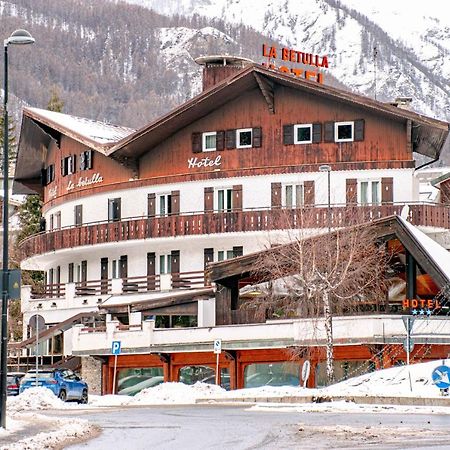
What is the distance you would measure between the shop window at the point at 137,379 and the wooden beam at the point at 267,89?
1446 cm

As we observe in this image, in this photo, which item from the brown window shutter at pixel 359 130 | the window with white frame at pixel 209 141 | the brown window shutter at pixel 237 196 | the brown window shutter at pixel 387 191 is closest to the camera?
the brown window shutter at pixel 387 191

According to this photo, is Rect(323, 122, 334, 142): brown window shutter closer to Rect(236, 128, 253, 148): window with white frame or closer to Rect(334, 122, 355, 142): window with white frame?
Rect(334, 122, 355, 142): window with white frame

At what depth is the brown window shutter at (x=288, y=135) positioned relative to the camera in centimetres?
6762

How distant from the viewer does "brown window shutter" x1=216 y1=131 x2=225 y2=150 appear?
227ft

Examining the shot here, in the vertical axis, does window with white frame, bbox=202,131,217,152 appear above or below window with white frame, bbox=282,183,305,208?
above

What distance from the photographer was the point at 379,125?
66.0m

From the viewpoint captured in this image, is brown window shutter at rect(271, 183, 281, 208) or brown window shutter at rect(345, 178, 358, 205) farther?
brown window shutter at rect(271, 183, 281, 208)

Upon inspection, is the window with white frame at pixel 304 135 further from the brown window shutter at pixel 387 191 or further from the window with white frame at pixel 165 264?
the window with white frame at pixel 165 264

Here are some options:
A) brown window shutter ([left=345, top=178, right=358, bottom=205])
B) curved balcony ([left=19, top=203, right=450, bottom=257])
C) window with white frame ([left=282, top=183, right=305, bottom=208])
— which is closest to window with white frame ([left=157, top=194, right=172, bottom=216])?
curved balcony ([left=19, top=203, right=450, bottom=257])

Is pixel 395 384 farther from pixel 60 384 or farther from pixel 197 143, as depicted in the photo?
pixel 197 143

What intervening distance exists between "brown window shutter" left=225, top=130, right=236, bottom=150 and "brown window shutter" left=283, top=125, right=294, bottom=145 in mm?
2530

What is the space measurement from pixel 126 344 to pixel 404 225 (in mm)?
13143

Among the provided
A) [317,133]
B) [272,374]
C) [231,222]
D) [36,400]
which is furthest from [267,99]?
[36,400]

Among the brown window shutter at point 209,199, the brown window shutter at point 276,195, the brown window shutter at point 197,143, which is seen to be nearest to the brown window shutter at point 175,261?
the brown window shutter at point 209,199
